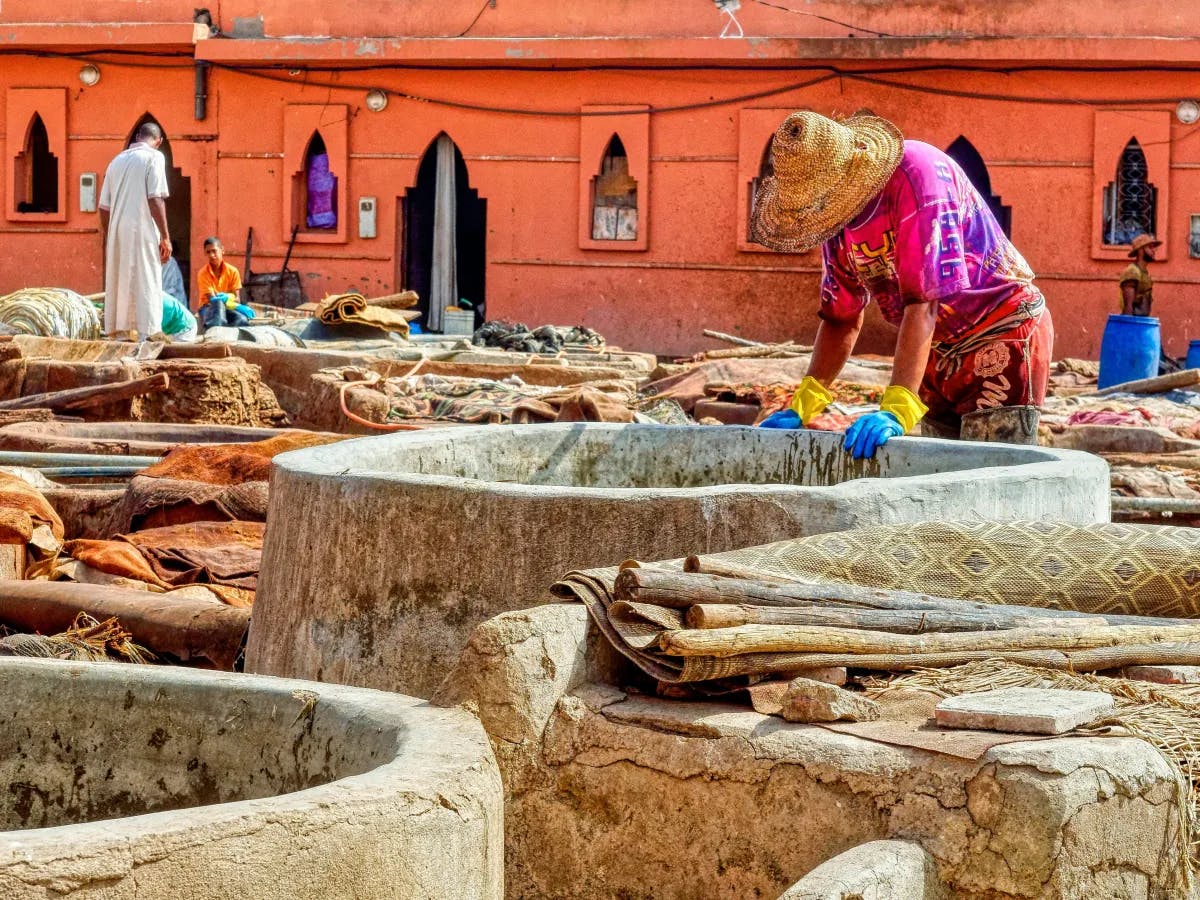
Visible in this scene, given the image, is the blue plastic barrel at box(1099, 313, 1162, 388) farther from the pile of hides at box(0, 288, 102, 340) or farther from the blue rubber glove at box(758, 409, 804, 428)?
the blue rubber glove at box(758, 409, 804, 428)

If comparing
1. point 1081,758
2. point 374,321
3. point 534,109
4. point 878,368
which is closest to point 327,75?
point 534,109

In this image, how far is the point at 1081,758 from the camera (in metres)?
2.75

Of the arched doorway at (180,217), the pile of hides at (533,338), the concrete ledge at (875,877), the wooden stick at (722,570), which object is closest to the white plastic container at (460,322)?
the pile of hides at (533,338)

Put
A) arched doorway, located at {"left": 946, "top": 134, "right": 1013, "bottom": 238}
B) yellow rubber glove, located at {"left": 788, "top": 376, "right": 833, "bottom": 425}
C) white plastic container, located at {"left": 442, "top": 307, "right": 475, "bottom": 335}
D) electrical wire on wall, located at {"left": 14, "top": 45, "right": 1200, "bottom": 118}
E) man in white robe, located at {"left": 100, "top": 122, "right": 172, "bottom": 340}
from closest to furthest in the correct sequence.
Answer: yellow rubber glove, located at {"left": 788, "top": 376, "right": 833, "bottom": 425} < man in white robe, located at {"left": 100, "top": 122, "right": 172, "bottom": 340} < electrical wire on wall, located at {"left": 14, "top": 45, "right": 1200, "bottom": 118} < arched doorway, located at {"left": 946, "top": 134, "right": 1013, "bottom": 238} < white plastic container, located at {"left": 442, "top": 307, "right": 475, "bottom": 335}

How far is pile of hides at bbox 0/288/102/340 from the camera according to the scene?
1408 cm

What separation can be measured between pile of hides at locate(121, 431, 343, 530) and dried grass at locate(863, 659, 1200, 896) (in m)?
4.42

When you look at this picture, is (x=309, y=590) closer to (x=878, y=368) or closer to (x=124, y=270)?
(x=878, y=368)

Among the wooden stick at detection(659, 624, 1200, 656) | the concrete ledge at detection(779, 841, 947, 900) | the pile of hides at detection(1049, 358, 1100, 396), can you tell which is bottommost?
the concrete ledge at detection(779, 841, 947, 900)

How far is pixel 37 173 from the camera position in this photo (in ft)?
73.8

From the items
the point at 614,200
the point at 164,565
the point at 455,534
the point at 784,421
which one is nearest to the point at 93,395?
the point at 164,565

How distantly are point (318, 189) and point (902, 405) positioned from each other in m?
15.8

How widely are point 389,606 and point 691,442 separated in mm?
1811

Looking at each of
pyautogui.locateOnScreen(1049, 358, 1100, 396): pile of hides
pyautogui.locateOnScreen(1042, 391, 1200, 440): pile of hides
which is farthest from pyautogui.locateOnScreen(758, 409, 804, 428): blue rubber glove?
pyautogui.locateOnScreen(1049, 358, 1100, 396): pile of hides

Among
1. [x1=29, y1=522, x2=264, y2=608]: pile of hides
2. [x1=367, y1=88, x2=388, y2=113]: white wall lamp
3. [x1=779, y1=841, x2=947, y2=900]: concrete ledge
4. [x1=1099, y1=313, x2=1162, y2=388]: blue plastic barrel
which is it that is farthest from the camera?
[x1=367, y1=88, x2=388, y2=113]: white wall lamp
